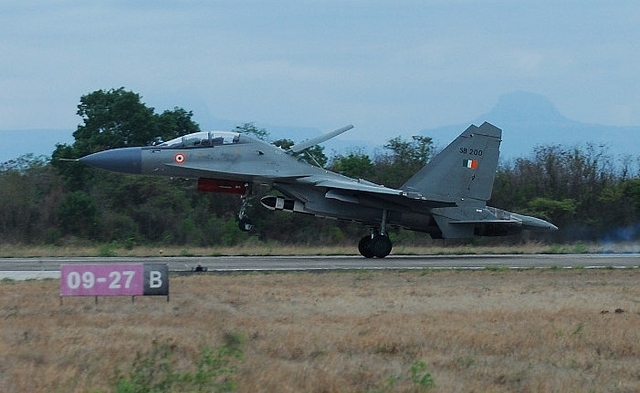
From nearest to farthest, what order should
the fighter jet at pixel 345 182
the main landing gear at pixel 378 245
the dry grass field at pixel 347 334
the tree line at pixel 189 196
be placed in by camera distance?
the dry grass field at pixel 347 334, the fighter jet at pixel 345 182, the main landing gear at pixel 378 245, the tree line at pixel 189 196

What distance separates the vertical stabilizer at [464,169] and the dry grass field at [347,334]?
8158 mm

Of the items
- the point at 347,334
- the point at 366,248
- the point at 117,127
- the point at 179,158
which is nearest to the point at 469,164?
the point at 366,248

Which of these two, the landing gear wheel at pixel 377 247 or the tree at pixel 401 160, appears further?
the tree at pixel 401 160

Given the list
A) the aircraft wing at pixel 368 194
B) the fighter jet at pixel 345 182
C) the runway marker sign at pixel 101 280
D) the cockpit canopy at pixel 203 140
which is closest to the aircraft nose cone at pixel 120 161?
the fighter jet at pixel 345 182

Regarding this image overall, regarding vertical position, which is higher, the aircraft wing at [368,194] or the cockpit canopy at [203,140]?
the cockpit canopy at [203,140]

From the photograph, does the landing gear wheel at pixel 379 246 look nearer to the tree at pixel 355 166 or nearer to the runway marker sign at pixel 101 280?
the runway marker sign at pixel 101 280

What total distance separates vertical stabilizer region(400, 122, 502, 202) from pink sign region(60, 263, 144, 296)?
13.2 meters

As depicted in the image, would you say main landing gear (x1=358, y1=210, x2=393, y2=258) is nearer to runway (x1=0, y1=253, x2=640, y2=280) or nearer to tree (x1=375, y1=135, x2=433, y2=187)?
runway (x1=0, y1=253, x2=640, y2=280)

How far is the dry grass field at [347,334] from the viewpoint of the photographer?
32.7 feet

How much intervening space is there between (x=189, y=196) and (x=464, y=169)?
51.3 ft

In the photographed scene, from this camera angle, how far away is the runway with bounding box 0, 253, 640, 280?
75.4 feet

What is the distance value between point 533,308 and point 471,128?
12.4 meters

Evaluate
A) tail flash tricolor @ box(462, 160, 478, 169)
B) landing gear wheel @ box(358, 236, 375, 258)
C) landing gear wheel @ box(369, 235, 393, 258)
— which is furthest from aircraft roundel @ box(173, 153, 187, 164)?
tail flash tricolor @ box(462, 160, 478, 169)

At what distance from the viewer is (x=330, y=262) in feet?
83.1
